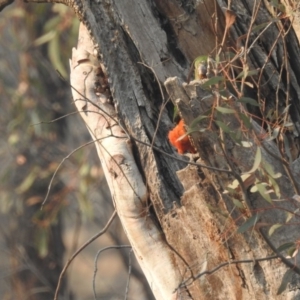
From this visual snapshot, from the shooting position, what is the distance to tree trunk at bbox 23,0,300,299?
2.29 m

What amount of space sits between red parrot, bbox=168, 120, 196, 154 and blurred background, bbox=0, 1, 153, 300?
2.67 m

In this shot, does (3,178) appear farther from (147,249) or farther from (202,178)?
(202,178)

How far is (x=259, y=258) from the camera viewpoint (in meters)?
2.30

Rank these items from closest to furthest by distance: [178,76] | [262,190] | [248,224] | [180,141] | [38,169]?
1. [262,190]
2. [248,224]
3. [180,141]
4. [178,76]
5. [38,169]

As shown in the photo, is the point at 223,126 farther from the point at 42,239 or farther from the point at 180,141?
the point at 42,239

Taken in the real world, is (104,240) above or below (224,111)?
below

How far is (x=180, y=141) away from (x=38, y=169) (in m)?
3.49

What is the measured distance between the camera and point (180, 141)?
241 cm

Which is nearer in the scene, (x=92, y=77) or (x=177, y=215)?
(x=177, y=215)

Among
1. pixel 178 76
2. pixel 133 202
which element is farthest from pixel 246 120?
pixel 133 202

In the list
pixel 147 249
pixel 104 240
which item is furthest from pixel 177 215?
pixel 104 240

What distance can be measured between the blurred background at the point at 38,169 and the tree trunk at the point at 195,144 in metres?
2.43

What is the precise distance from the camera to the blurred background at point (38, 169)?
5480 mm

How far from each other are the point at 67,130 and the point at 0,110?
0.51 metres
